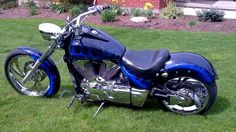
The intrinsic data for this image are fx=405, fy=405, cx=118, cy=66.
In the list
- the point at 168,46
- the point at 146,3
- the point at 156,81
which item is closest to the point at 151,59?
the point at 156,81

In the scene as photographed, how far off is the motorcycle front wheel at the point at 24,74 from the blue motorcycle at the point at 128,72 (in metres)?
0.43

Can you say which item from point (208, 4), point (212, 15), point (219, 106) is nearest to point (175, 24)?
point (212, 15)

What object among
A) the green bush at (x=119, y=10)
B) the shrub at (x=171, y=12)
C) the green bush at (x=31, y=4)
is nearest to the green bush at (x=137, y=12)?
the green bush at (x=119, y=10)

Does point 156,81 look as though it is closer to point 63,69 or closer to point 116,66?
point 116,66

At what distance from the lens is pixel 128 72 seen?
4.32m

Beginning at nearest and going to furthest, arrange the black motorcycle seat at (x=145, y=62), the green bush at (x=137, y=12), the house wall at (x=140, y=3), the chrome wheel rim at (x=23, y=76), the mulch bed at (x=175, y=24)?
1. the black motorcycle seat at (x=145, y=62)
2. the chrome wheel rim at (x=23, y=76)
3. the mulch bed at (x=175, y=24)
4. the green bush at (x=137, y=12)
5. the house wall at (x=140, y=3)

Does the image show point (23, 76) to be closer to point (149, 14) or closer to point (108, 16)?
point (108, 16)

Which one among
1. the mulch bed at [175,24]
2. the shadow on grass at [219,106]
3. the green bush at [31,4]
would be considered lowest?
the shadow on grass at [219,106]

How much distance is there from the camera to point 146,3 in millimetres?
10594

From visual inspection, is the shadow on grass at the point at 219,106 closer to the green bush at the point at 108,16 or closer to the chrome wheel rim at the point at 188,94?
the chrome wheel rim at the point at 188,94

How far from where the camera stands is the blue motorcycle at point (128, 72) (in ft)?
13.9

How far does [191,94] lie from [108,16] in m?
5.70

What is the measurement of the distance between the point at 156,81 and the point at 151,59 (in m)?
0.24

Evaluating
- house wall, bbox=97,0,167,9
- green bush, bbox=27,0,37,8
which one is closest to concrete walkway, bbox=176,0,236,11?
house wall, bbox=97,0,167,9
